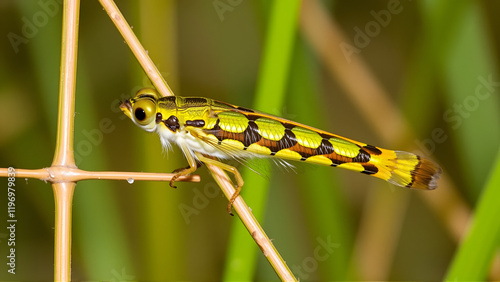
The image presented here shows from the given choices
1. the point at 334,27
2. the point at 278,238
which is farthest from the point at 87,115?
the point at 334,27

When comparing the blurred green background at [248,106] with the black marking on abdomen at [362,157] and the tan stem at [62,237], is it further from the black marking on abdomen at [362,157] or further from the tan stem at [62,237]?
the tan stem at [62,237]

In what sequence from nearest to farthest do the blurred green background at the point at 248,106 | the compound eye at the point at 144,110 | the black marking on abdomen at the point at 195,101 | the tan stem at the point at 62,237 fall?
1. the tan stem at the point at 62,237
2. the compound eye at the point at 144,110
3. the black marking on abdomen at the point at 195,101
4. the blurred green background at the point at 248,106

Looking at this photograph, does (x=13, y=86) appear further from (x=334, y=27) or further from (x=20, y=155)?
(x=334, y=27)

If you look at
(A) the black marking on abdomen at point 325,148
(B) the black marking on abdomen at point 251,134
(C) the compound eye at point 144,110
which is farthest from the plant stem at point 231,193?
(A) the black marking on abdomen at point 325,148

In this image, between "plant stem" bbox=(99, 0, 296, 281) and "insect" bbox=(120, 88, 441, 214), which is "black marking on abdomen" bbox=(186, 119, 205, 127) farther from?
"plant stem" bbox=(99, 0, 296, 281)

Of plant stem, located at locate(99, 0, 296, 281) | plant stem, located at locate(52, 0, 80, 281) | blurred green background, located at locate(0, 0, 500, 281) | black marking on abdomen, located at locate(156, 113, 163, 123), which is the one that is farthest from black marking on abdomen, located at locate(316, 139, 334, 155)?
plant stem, located at locate(52, 0, 80, 281)

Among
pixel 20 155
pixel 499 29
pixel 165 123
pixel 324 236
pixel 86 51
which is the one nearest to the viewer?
pixel 165 123

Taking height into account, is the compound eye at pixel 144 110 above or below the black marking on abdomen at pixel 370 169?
above
